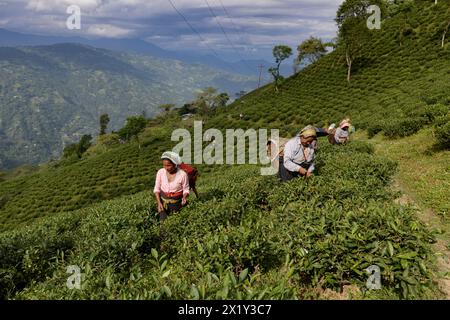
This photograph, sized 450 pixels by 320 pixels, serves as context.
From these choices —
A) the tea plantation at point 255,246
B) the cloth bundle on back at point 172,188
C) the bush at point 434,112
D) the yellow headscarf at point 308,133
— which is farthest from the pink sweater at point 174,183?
the bush at point 434,112

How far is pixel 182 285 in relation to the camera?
339 centimetres

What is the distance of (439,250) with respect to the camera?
17.0ft

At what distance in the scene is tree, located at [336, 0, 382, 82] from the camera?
145 feet

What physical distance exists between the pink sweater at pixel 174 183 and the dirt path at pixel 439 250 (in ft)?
14.8

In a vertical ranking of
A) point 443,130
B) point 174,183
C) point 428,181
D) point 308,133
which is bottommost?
point 428,181

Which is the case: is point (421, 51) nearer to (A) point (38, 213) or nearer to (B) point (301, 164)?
(B) point (301, 164)

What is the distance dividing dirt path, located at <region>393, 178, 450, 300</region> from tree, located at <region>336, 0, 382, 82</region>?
143 feet

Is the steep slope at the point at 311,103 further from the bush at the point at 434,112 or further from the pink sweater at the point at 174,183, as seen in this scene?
the pink sweater at the point at 174,183

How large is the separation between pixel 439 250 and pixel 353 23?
48010mm

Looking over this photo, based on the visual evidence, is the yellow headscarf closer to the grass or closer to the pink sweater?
the grass

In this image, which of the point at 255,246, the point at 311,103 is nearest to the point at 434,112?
the point at 255,246

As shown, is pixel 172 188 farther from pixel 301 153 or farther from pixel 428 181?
pixel 428 181
